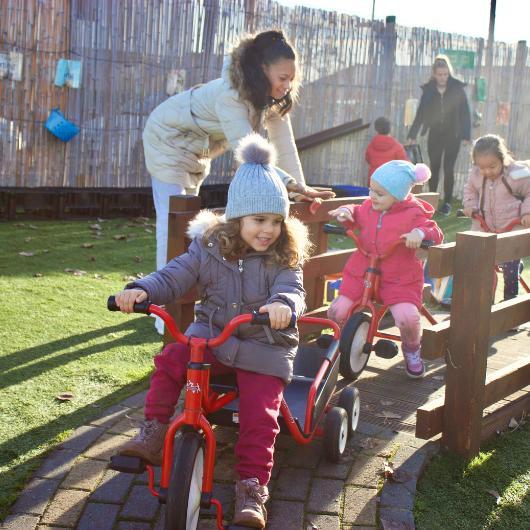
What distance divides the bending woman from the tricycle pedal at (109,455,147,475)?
2026mm

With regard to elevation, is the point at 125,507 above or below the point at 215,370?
below

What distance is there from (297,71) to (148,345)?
2172mm

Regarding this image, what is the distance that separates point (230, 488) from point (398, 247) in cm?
244

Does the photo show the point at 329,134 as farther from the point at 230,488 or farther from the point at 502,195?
the point at 230,488

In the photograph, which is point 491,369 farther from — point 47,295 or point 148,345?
point 47,295

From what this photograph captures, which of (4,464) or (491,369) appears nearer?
(4,464)

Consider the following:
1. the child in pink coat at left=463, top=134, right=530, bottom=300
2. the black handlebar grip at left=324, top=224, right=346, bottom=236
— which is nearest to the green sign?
the child in pink coat at left=463, top=134, right=530, bottom=300

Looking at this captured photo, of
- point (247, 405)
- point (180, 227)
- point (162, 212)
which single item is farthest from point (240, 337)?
point (162, 212)

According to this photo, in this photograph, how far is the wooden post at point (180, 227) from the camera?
484 centimetres

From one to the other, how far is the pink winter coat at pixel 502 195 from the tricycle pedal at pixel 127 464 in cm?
471

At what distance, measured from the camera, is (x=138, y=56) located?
37.0ft

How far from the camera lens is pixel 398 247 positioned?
18.7 feet

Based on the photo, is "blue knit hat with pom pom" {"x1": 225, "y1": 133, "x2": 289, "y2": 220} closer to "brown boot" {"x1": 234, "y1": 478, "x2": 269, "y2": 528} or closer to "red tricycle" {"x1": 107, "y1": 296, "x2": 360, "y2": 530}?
"red tricycle" {"x1": 107, "y1": 296, "x2": 360, "y2": 530}

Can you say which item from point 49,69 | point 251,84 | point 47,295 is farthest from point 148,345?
point 49,69
